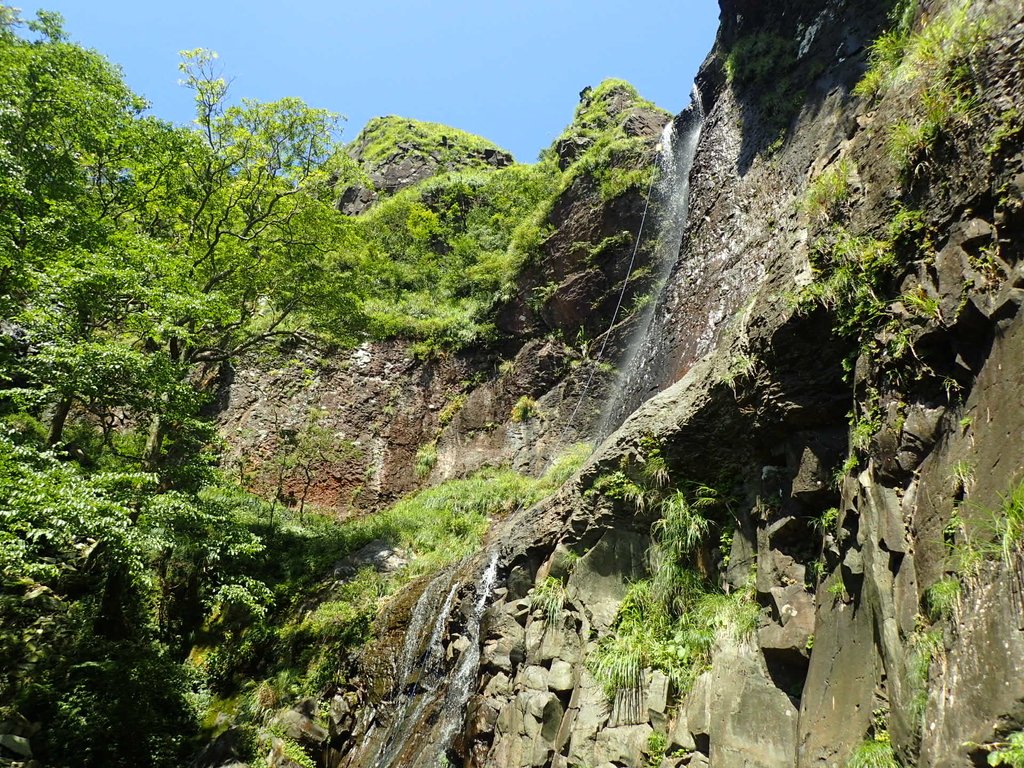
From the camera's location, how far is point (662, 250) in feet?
53.8

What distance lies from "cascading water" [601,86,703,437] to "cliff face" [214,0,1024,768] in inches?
225

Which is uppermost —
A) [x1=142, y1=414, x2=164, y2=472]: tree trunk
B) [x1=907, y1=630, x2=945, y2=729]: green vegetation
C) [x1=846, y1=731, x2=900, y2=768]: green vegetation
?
[x1=142, y1=414, x2=164, y2=472]: tree trunk

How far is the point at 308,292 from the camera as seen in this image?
44.0 feet

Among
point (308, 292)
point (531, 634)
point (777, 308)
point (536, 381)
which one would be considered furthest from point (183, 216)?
point (777, 308)

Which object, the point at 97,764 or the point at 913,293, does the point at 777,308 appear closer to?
the point at 913,293

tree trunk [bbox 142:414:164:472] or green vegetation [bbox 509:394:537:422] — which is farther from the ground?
green vegetation [bbox 509:394:537:422]

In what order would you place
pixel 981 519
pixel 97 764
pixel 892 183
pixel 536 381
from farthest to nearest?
pixel 536 381 < pixel 97 764 < pixel 892 183 < pixel 981 519

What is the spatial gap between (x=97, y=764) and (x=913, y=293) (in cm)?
1046

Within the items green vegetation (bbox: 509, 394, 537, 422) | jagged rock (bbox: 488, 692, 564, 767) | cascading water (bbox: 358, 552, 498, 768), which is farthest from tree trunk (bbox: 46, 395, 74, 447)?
green vegetation (bbox: 509, 394, 537, 422)

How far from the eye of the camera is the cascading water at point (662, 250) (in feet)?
44.7

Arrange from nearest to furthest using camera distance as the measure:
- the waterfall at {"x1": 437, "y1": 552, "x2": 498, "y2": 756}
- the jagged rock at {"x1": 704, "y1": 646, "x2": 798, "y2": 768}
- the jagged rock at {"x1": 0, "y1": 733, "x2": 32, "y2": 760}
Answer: the jagged rock at {"x1": 704, "y1": 646, "x2": 798, "y2": 768} → the jagged rock at {"x1": 0, "y1": 733, "x2": 32, "y2": 760} → the waterfall at {"x1": 437, "y1": 552, "x2": 498, "y2": 756}

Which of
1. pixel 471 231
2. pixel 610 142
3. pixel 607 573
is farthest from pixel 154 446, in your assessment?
pixel 471 231

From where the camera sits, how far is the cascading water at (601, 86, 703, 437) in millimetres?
13616

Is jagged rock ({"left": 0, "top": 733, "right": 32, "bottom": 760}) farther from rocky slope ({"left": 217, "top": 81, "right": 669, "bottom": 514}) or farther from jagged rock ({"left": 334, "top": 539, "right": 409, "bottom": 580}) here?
rocky slope ({"left": 217, "top": 81, "right": 669, "bottom": 514})
